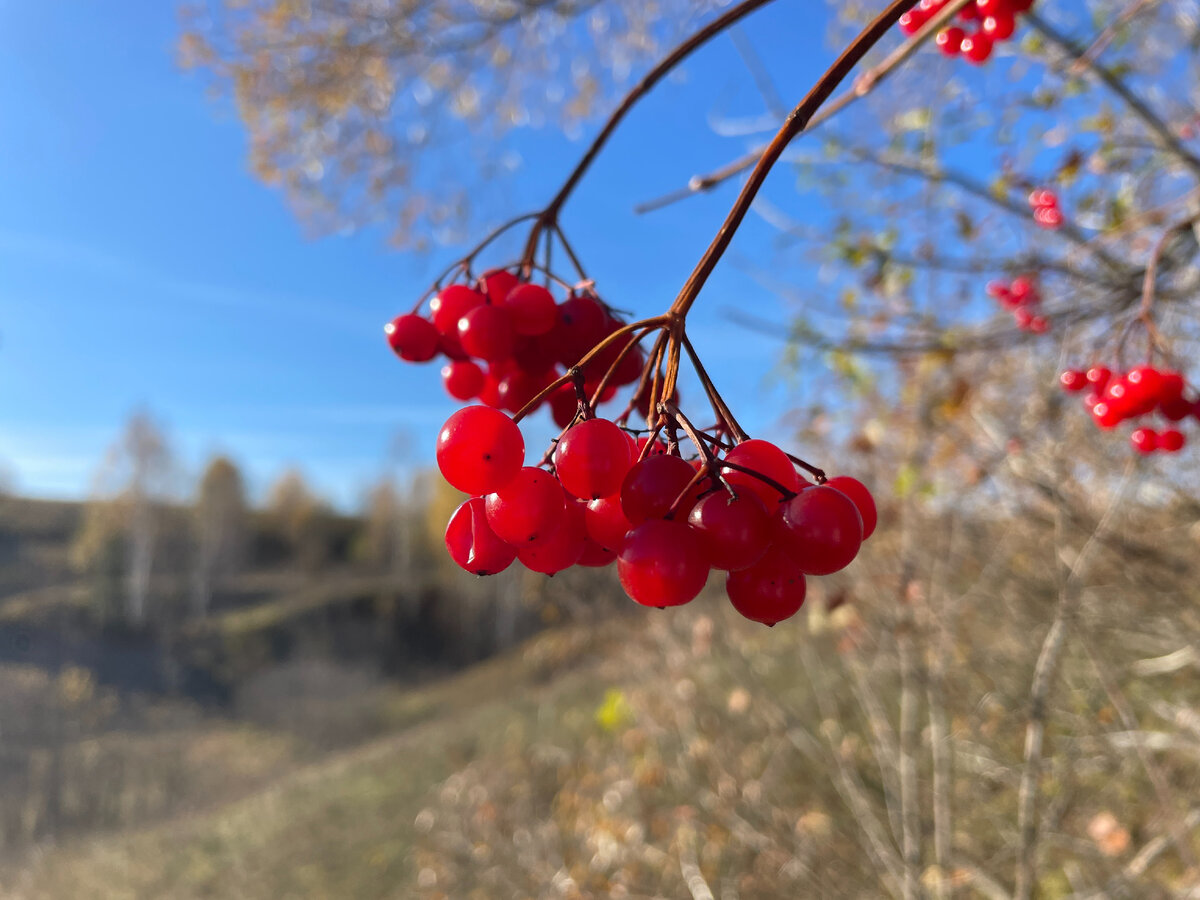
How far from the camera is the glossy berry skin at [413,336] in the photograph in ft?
2.81

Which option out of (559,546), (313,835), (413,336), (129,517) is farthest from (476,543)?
(129,517)

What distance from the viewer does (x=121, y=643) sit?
60.4 ft

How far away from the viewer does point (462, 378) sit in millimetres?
923

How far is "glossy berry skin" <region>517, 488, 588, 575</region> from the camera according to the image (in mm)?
555

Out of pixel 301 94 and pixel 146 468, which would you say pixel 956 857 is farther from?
pixel 146 468

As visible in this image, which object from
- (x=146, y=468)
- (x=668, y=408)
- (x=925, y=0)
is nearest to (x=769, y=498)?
(x=668, y=408)

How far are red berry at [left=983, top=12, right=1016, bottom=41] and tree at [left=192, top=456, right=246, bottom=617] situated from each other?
26.6m

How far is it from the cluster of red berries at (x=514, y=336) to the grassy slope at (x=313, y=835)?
228 inches

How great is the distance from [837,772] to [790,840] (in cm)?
57

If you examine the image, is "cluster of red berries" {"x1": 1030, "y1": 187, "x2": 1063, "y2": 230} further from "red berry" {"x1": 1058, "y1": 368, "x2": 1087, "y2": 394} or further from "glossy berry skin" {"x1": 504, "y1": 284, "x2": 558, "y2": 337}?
"glossy berry skin" {"x1": 504, "y1": 284, "x2": 558, "y2": 337}

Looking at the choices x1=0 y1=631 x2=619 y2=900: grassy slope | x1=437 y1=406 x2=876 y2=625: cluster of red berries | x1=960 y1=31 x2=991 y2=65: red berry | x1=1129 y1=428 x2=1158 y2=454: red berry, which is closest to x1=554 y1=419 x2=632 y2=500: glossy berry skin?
x1=437 y1=406 x2=876 y2=625: cluster of red berries

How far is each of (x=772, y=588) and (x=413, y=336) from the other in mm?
546

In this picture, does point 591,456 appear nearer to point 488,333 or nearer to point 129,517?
A: point 488,333

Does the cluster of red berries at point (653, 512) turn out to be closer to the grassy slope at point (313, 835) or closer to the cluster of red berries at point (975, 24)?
the cluster of red berries at point (975, 24)
